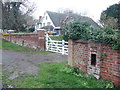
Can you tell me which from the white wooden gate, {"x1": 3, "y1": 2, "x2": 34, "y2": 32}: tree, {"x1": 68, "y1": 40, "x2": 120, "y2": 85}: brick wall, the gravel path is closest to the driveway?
the gravel path

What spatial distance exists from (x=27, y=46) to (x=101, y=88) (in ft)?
32.1

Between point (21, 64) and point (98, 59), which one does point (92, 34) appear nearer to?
point (98, 59)

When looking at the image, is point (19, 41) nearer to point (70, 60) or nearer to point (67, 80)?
point (70, 60)

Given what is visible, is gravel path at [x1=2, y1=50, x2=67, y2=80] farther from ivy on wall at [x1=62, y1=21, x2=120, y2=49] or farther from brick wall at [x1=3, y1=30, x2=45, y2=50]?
brick wall at [x1=3, y1=30, x2=45, y2=50]

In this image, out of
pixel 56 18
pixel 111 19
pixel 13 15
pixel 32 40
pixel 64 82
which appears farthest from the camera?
pixel 56 18

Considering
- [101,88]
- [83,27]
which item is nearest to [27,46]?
[83,27]

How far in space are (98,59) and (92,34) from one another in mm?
892

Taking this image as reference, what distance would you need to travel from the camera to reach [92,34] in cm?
446

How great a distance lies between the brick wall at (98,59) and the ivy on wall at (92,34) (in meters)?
0.17

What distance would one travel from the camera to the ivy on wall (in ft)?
12.0

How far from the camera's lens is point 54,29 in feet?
98.2

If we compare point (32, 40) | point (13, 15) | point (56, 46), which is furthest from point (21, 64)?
point (13, 15)

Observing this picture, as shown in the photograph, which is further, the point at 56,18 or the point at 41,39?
the point at 56,18

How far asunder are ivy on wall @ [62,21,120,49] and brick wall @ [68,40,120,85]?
0.17 metres
